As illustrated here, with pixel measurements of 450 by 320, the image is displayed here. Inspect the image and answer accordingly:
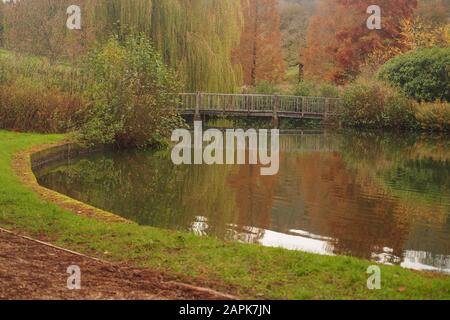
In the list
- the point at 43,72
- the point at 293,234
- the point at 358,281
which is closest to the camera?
the point at 358,281

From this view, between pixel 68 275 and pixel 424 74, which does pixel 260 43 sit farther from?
pixel 68 275

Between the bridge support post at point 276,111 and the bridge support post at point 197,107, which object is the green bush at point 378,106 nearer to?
the bridge support post at point 276,111

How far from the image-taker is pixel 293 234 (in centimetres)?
929

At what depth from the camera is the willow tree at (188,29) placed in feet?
79.3

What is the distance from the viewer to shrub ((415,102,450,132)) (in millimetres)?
29725

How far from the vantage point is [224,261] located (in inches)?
256

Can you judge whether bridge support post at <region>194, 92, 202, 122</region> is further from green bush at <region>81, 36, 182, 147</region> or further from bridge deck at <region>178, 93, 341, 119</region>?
green bush at <region>81, 36, 182, 147</region>

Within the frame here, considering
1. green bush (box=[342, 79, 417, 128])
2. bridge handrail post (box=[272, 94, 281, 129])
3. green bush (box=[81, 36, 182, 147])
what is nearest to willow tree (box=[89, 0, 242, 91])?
→ bridge handrail post (box=[272, 94, 281, 129])

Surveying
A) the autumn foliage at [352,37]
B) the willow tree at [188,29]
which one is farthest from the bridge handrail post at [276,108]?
the autumn foliage at [352,37]

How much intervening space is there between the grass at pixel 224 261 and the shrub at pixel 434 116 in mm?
24946

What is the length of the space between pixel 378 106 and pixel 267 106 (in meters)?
5.92

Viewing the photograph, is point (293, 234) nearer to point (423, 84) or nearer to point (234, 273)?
point (234, 273)
